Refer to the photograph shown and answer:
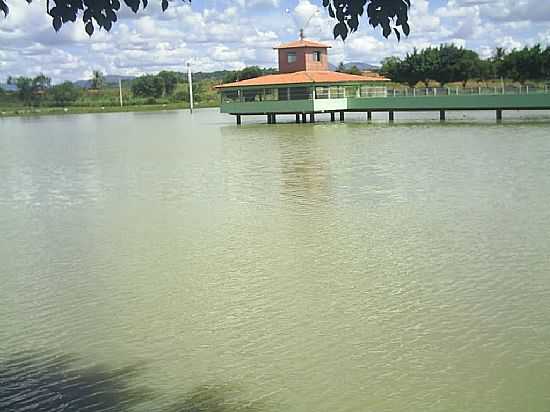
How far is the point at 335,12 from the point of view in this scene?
13.1 feet

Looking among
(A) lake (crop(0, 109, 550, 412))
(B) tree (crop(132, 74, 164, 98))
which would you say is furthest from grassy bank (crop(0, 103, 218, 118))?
(A) lake (crop(0, 109, 550, 412))

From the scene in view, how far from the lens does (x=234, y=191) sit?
15828 millimetres

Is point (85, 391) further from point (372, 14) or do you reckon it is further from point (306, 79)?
point (306, 79)

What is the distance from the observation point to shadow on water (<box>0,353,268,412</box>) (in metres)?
5.49

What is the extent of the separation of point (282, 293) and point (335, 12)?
458cm

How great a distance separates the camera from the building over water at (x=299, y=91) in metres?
41.3

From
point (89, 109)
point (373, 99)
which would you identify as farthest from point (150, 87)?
point (373, 99)

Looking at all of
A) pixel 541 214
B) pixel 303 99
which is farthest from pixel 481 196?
pixel 303 99

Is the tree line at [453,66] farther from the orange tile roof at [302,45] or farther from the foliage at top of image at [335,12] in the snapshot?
the foliage at top of image at [335,12]

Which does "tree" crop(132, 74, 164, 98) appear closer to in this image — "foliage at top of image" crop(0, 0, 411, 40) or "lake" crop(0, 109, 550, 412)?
"lake" crop(0, 109, 550, 412)

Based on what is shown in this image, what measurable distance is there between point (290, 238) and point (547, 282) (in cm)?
387

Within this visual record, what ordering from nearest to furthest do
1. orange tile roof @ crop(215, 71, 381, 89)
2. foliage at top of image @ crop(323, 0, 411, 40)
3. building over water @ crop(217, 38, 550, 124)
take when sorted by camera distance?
foliage at top of image @ crop(323, 0, 411, 40) < building over water @ crop(217, 38, 550, 124) < orange tile roof @ crop(215, 71, 381, 89)

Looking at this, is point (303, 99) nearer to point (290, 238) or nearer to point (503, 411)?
point (290, 238)

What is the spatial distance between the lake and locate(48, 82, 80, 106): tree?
76.2m
